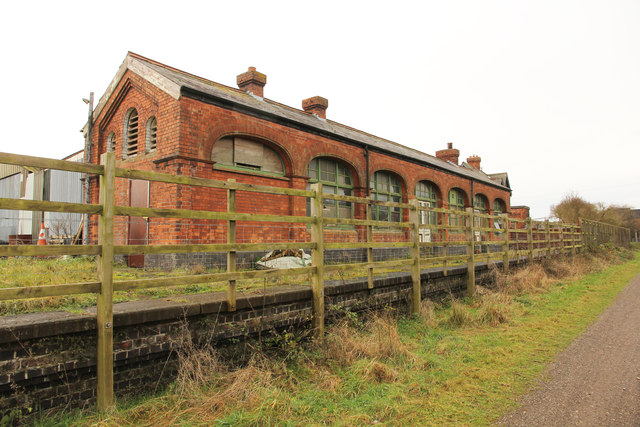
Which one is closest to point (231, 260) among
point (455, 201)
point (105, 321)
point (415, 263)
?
point (105, 321)

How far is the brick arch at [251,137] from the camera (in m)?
9.24

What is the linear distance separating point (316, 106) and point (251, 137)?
625cm

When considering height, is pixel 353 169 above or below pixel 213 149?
above

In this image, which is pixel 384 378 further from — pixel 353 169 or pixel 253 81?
pixel 253 81

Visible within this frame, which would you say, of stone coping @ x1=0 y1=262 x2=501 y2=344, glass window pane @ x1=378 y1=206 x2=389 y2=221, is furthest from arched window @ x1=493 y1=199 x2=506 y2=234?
stone coping @ x1=0 y1=262 x2=501 y2=344

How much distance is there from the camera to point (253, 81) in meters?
13.4

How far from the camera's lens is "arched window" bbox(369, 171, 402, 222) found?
15188mm

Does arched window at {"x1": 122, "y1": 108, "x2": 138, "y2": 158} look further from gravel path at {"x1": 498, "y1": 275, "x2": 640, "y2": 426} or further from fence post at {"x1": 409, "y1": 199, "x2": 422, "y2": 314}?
gravel path at {"x1": 498, "y1": 275, "x2": 640, "y2": 426}

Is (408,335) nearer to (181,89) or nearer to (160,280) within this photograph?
(160,280)

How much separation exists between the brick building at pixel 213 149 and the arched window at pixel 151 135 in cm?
3

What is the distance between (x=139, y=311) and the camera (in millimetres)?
3490

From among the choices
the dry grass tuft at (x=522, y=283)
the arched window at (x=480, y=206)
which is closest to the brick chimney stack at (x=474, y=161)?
the arched window at (x=480, y=206)

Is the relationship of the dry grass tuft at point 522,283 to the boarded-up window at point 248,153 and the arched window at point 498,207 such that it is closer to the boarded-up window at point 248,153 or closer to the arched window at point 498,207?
the boarded-up window at point 248,153

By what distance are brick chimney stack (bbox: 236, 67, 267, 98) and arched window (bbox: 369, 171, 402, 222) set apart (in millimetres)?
5135
